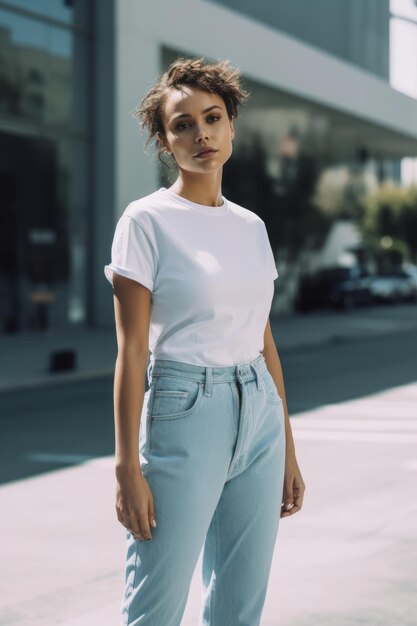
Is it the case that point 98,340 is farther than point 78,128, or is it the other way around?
point 78,128

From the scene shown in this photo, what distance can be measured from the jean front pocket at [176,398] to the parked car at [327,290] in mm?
35393

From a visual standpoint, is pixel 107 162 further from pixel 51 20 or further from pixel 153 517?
pixel 153 517

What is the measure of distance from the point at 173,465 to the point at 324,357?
17815mm

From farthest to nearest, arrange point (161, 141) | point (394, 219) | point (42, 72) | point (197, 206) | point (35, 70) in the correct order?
point (394, 219), point (42, 72), point (35, 70), point (161, 141), point (197, 206)

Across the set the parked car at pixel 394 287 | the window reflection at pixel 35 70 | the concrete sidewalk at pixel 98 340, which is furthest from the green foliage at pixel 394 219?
the window reflection at pixel 35 70

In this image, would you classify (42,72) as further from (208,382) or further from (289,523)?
(208,382)

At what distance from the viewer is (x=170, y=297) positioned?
9.38 feet

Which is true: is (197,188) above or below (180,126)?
below

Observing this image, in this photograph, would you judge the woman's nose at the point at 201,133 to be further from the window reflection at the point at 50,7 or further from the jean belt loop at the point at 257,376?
the window reflection at the point at 50,7

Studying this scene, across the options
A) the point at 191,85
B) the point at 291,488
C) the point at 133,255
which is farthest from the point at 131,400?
Answer: the point at 191,85

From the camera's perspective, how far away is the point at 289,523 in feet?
22.0

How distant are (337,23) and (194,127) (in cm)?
4123

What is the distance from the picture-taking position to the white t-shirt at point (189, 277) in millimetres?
2854

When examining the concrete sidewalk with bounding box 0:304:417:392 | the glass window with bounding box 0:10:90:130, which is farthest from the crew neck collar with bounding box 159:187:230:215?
the glass window with bounding box 0:10:90:130
